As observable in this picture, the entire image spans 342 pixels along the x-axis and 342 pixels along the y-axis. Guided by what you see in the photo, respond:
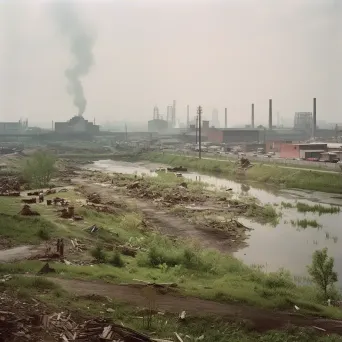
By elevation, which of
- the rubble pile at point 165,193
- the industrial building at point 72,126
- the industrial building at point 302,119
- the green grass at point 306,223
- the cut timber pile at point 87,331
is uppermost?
the industrial building at point 302,119

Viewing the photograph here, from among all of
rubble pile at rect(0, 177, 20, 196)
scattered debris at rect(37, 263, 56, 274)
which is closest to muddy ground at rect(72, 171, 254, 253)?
rubble pile at rect(0, 177, 20, 196)

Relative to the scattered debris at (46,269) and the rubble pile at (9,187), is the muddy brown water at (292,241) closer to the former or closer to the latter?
the scattered debris at (46,269)

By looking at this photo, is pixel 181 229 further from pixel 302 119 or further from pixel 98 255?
pixel 302 119

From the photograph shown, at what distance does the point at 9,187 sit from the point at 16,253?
18.3 m

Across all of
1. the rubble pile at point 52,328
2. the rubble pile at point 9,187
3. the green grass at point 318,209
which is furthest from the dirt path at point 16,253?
the green grass at point 318,209

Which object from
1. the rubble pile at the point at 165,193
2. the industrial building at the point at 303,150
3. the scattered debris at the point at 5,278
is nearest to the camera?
the scattered debris at the point at 5,278

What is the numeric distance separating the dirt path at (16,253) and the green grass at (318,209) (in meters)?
17.3

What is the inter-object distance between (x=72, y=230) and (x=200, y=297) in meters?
7.39

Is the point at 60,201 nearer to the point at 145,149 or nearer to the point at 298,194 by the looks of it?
the point at 298,194

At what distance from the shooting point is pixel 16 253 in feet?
41.3

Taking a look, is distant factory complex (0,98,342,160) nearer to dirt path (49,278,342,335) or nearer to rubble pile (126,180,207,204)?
rubble pile (126,180,207,204)

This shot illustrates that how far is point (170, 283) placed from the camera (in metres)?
10.5

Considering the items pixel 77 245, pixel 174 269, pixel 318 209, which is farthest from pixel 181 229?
pixel 318 209

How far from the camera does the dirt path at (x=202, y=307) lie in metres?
8.61
